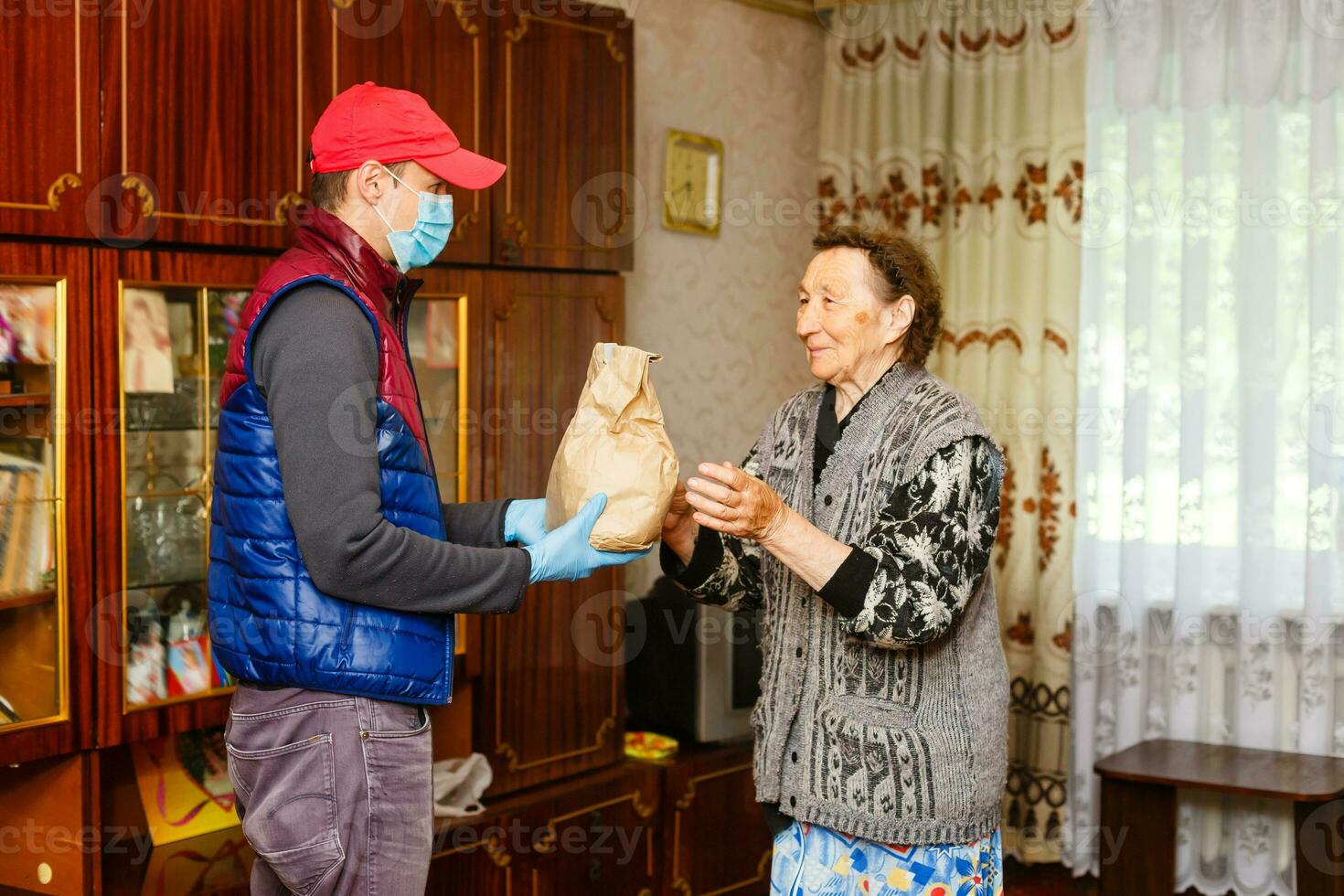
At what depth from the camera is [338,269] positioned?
168cm

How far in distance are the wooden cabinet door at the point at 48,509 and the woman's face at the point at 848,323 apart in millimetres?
1208

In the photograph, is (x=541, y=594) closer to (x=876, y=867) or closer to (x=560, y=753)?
(x=560, y=753)

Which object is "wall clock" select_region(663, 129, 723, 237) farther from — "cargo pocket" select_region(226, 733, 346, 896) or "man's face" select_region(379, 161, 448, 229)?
"cargo pocket" select_region(226, 733, 346, 896)

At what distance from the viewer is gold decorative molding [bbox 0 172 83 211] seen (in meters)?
2.03

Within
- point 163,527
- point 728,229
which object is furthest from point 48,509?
point 728,229

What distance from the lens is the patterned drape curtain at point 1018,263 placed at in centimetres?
371

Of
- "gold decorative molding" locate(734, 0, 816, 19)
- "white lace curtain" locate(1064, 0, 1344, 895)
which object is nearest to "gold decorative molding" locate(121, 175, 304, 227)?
"gold decorative molding" locate(734, 0, 816, 19)

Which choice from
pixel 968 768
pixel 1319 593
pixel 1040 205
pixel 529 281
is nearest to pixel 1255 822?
pixel 1319 593

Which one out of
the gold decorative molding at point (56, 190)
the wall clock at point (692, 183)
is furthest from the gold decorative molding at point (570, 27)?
the gold decorative molding at point (56, 190)

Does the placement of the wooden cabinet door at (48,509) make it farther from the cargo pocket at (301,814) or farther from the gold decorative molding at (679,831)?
the gold decorative molding at (679,831)

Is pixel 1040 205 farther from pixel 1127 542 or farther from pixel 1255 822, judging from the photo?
pixel 1255 822

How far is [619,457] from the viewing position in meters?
1.75

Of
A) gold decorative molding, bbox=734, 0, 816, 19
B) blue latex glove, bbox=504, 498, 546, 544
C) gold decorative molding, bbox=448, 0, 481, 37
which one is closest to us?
blue latex glove, bbox=504, 498, 546, 544

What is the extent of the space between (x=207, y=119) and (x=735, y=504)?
4.05 feet
